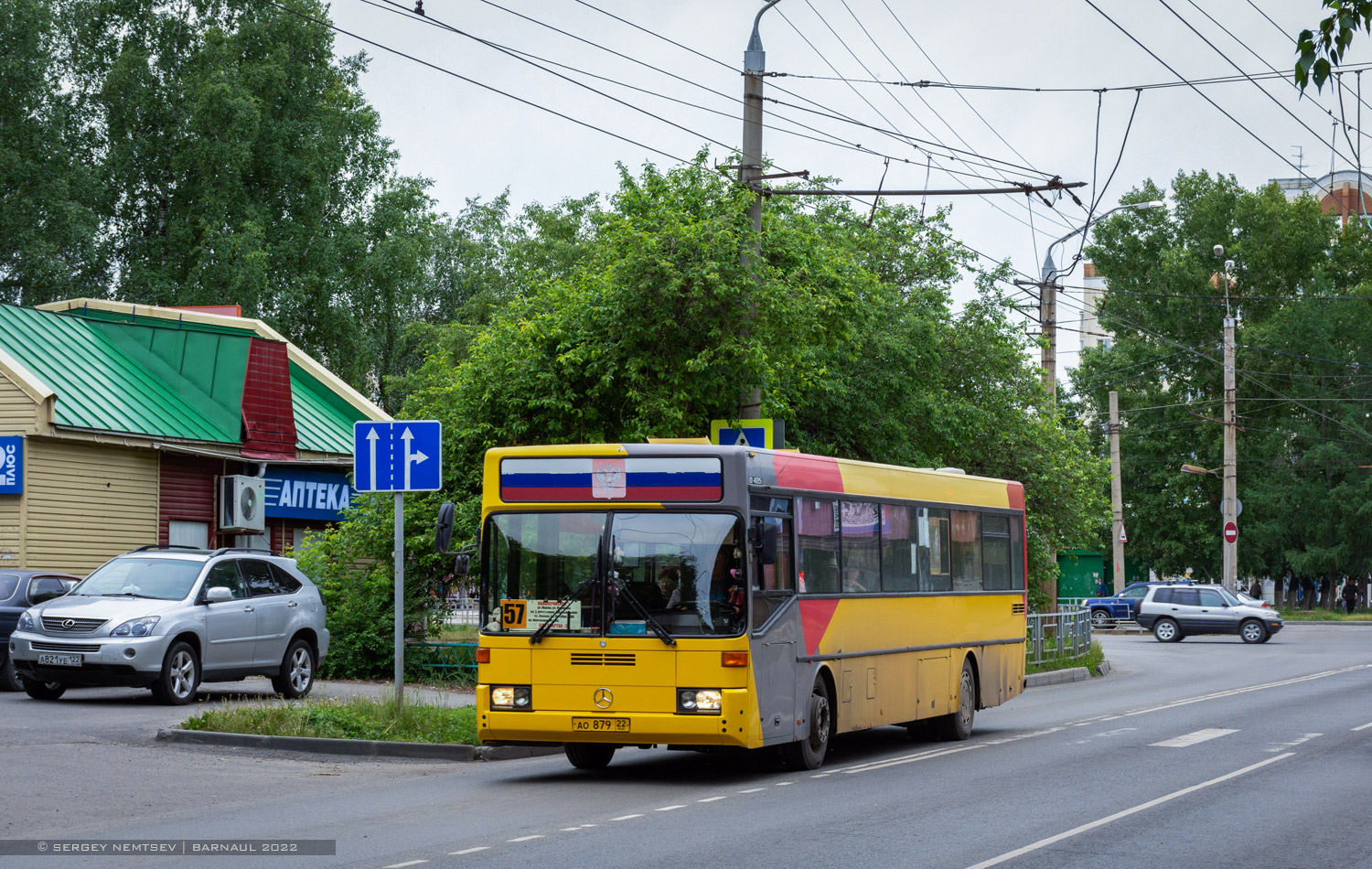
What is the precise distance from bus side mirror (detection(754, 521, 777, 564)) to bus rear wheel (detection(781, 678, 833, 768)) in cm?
160

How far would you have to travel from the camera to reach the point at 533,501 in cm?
1322

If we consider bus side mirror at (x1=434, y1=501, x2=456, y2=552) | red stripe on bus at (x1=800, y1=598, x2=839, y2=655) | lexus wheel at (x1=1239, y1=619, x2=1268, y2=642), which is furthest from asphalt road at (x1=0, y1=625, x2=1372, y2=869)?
lexus wheel at (x1=1239, y1=619, x2=1268, y2=642)

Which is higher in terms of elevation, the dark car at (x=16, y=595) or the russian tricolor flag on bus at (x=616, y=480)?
→ the russian tricolor flag on bus at (x=616, y=480)

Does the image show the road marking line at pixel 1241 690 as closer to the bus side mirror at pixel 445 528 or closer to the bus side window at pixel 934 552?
the bus side window at pixel 934 552

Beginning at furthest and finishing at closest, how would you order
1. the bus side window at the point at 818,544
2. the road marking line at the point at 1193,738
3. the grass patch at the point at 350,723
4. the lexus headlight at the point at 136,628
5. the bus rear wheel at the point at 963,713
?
1. the lexus headlight at the point at 136,628
2. the bus rear wheel at the point at 963,713
3. the road marking line at the point at 1193,738
4. the grass patch at the point at 350,723
5. the bus side window at the point at 818,544

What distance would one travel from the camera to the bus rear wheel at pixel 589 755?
1384cm

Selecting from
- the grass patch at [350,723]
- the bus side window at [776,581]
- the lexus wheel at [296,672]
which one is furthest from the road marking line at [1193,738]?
the lexus wheel at [296,672]

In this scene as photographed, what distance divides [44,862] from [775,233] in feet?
47.4

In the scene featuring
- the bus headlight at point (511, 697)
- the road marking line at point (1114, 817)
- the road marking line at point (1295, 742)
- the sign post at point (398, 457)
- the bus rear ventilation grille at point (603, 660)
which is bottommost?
the road marking line at point (1295, 742)

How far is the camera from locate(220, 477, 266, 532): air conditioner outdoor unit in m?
29.4

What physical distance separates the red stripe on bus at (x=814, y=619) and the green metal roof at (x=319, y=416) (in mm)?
19818

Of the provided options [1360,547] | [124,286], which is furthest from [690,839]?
[1360,547]

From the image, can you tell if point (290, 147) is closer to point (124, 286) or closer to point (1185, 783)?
point (124, 286)

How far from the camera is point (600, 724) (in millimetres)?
12586
